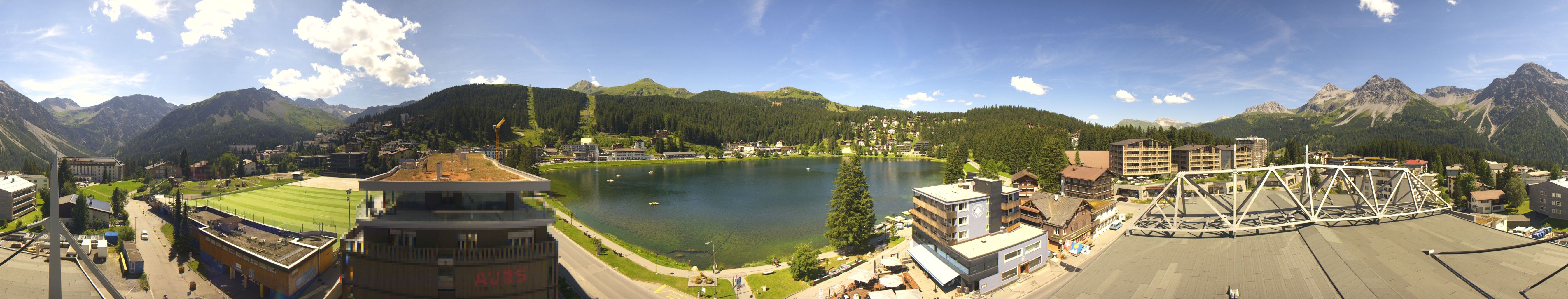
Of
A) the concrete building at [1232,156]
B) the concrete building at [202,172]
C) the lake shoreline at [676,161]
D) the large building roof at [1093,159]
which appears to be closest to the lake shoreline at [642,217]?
the lake shoreline at [676,161]

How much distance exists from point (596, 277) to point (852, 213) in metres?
8.35

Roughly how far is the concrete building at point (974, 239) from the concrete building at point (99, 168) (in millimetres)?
27567

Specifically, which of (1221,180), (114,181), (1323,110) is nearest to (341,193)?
(114,181)

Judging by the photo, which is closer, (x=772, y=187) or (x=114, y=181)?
(x=114, y=181)

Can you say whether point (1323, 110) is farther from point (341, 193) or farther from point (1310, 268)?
point (341, 193)

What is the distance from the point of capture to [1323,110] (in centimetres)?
12044

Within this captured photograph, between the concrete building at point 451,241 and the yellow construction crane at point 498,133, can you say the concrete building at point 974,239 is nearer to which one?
the concrete building at point 451,241

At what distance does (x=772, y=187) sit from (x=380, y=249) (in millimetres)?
30778

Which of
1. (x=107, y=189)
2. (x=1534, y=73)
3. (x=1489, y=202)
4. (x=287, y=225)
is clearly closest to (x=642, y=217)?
(x=287, y=225)

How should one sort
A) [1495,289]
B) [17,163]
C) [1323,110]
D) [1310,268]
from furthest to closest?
[1323,110] → [17,163] → [1310,268] → [1495,289]

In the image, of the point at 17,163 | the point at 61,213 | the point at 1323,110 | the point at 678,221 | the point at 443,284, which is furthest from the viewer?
the point at 1323,110

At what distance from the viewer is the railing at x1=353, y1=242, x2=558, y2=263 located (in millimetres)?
5469

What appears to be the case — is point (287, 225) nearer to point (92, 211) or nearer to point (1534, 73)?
point (92, 211)

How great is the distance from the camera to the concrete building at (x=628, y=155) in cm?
6156
